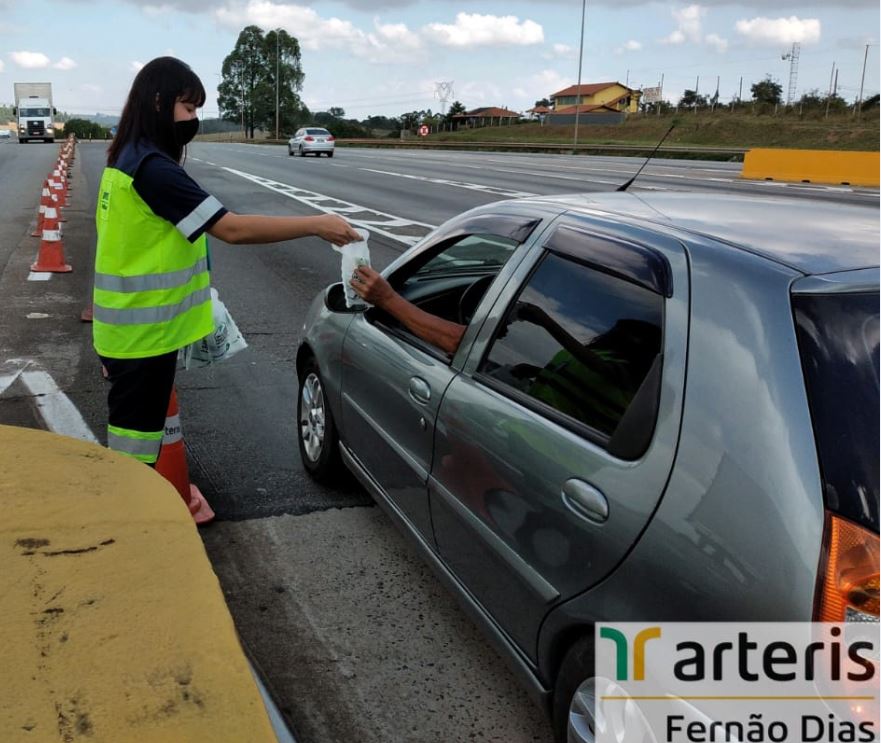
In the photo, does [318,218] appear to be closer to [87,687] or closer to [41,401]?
[87,687]

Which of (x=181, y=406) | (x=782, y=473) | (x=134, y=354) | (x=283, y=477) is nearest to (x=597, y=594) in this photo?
(x=782, y=473)

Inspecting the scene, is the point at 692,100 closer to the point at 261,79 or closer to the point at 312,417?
the point at 261,79

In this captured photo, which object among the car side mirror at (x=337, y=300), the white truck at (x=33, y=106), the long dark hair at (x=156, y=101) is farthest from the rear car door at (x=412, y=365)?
the white truck at (x=33, y=106)

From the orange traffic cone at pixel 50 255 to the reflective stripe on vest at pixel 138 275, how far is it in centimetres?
776

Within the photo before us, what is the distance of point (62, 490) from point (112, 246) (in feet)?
3.70

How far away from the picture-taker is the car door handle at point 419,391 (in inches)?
123

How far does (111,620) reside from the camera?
202cm

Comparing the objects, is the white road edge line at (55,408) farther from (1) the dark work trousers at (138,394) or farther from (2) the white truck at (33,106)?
(2) the white truck at (33,106)

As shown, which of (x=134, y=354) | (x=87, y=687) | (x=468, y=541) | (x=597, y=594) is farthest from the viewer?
(x=134, y=354)

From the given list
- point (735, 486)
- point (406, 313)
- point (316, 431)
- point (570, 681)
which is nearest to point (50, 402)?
point (316, 431)

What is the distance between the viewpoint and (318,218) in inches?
131

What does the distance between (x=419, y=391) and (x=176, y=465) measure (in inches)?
59.1

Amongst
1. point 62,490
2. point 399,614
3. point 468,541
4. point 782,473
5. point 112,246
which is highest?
point 112,246

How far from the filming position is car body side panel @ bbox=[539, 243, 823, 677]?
70.2 inches
